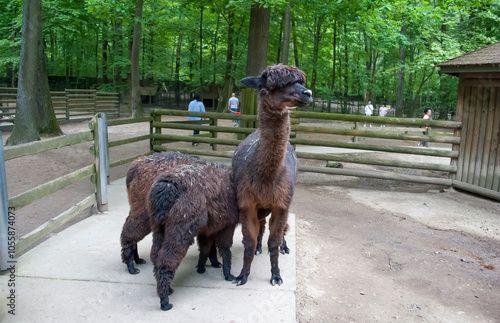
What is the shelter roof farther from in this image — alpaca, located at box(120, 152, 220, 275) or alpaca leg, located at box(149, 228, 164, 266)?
alpaca leg, located at box(149, 228, 164, 266)

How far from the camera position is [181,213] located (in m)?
3.35

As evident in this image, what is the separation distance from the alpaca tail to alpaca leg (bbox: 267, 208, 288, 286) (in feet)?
3.24

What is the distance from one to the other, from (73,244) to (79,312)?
1571mm

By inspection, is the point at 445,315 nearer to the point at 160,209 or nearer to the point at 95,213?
the point at 160,209

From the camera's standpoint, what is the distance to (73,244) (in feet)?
15.2

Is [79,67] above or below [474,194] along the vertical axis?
above

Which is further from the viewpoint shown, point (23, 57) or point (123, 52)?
point (123, 52)

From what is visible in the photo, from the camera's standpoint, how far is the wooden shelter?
8.20m

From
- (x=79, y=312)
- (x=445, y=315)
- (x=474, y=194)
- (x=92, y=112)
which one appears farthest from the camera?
(x=92, y=112)

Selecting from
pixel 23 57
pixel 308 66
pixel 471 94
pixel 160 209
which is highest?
pixel 308 66

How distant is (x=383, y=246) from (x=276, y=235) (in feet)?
7.62

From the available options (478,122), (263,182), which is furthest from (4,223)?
(478,122)

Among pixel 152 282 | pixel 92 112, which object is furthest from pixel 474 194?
pixel 92 112

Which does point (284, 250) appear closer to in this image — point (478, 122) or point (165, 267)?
point (165, 267)
